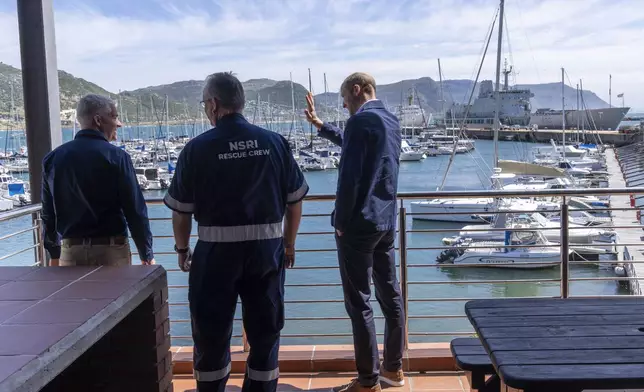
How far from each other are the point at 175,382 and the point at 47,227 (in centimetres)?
98

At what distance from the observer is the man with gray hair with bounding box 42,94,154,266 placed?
7.92 ft

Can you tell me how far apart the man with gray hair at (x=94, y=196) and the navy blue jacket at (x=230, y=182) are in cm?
35

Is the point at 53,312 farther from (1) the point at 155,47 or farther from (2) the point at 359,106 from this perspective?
(1) the point at 155,47

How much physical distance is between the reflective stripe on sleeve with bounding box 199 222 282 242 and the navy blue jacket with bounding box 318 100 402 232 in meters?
0.41

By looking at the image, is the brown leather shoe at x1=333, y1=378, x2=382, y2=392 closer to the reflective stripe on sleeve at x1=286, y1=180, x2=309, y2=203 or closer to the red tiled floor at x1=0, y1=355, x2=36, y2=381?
the reflective stripe on sleeve at x1=286, y1=180, x2=309, y2=203

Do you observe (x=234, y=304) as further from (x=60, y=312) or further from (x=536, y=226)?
(x=536, y=226)

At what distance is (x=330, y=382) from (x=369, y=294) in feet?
1.84

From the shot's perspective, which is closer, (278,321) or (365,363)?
(278,321)

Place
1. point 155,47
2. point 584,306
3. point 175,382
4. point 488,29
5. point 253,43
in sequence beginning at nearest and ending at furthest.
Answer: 1. point 584,306
2. point 175,382
3. point 155,47
4. point 488,29
5. point 253,43

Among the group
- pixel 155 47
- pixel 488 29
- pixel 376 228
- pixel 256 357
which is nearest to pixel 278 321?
pixel 256 357

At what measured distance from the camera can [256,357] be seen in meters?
2.29

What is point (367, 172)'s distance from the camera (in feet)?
8.16

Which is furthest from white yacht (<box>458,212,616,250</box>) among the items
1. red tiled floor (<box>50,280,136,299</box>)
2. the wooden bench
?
red tiled floor (<box>50,280,136,299</box>)

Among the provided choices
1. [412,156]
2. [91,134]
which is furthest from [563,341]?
[412,156]
